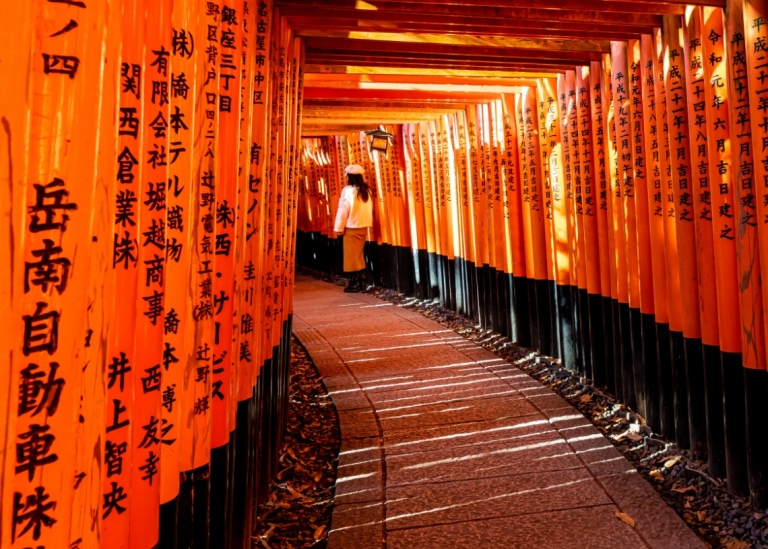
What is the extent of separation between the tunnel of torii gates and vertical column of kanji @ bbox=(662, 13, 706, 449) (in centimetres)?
2

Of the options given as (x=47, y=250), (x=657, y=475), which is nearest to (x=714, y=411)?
(x=657, y=475)

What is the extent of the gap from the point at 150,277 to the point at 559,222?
17.6 feet

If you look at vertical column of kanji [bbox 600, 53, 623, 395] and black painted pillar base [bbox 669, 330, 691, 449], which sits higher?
vertical column of kanji [bbox 600, 53, 623, 395]

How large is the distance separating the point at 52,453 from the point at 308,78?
6.03m

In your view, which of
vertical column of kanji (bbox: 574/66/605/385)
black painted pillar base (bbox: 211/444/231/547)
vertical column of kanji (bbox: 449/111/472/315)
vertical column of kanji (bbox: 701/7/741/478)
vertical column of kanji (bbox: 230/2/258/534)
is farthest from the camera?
vertical column of kanji (bbox: 449/111/472/315)

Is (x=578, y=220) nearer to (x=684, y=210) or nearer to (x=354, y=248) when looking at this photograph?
(x=684, y=210)

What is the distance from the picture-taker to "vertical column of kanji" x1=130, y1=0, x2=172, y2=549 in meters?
1.72

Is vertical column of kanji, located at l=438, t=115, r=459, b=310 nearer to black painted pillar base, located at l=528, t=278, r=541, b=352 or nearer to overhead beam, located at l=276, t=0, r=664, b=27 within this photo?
black painted pillar base, located at l=528, t=278, r=541, b=352

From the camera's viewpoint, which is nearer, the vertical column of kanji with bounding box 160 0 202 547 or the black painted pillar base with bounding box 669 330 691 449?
the vertical column of kanji with bounding box 160 0 202 547

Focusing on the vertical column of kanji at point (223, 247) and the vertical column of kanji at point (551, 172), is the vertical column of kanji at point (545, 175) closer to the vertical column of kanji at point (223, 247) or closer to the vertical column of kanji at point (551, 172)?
the vertical column of kanji at point (551, 172)

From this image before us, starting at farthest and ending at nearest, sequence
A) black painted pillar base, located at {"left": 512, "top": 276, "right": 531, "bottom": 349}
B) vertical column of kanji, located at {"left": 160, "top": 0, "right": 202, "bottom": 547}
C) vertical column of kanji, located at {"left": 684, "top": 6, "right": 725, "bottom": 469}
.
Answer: black painted pillar base, located at {"left": 512, "top": 276, "right": 531, "bottom": 349}, vertical column of kanji, located at {"left": 684, "top": 6, "right": 725, "bottom": 469}, vertical column of kanji, located at {"left": 160, "top": 0, "right": 202, "bottom": 547}

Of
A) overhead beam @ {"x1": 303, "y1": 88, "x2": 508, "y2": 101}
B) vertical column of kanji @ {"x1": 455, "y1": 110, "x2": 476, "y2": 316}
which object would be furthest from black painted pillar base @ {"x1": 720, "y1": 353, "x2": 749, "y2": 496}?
vertical column of kanji @ {"x1": 455, "y1": 110, "x2": 476, "y2": 316}

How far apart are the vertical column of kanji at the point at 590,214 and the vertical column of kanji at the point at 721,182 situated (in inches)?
72.7

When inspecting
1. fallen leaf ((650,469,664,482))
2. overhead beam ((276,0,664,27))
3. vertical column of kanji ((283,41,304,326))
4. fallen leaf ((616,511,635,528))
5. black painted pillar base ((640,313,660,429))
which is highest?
overhead beam ((276,0,664,27))
